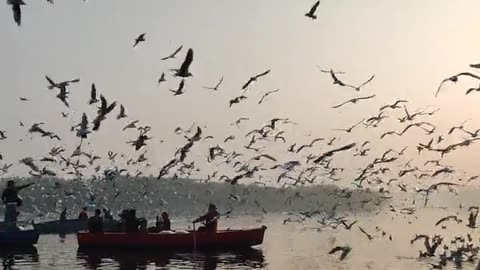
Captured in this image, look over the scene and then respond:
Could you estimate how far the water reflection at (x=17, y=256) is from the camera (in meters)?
40.2

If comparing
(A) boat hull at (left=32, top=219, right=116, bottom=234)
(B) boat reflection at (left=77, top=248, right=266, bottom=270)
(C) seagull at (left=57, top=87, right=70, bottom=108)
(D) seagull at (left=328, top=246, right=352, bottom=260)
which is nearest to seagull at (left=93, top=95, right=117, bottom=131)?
(C) seagull at (left=57, top=87, right=70, bottom=108)

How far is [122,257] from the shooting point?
42938 millimetres

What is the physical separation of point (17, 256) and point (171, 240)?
8046 mm

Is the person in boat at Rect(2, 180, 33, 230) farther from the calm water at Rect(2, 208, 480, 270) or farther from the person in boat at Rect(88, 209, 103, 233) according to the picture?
the person in boat at Rect(88, 209, 103, 233)

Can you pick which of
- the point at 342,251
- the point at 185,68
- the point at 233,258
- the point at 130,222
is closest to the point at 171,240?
the point at 130,222

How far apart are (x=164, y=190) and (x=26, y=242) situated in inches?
4823

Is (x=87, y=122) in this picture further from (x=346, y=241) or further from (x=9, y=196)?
(x=346, y=241)

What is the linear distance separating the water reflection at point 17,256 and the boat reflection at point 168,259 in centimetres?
247

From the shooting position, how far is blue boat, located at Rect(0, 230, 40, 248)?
1773 inches

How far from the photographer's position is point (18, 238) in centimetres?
4550

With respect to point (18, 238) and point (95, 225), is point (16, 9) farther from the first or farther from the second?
point (95, 225)

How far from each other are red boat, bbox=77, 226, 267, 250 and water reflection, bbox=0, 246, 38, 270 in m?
3.24

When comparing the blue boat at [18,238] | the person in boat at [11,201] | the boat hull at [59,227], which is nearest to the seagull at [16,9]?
the person in boat at [11,201]

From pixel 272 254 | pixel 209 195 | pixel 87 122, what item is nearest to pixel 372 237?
A: pixel 272 254
